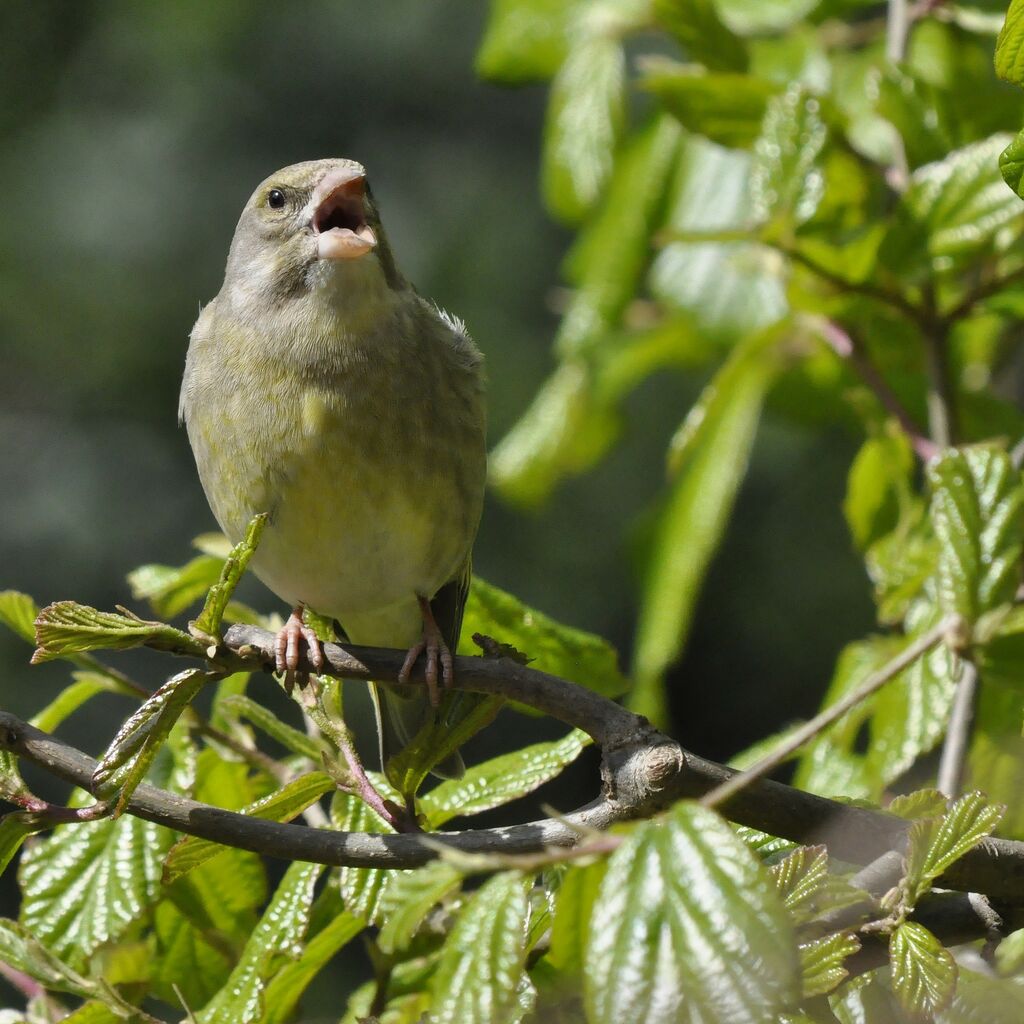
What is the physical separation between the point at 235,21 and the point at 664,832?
28.5 ft

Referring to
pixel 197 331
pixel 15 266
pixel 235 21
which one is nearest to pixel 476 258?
pixel 235 21

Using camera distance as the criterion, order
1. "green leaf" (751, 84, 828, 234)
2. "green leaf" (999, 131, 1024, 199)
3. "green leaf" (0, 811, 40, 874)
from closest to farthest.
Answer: "green leaf" (999, 131, 1024, 199) < "green leaf" (0, 811, 40, 874) < "green leaf" (751, 84, 828, 234)

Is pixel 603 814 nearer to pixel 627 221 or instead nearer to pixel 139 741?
pixel 139 741

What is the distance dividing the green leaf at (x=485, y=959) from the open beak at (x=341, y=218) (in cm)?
169

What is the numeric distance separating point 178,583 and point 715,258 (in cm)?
145

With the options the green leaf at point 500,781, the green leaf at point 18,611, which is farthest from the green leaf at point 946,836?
the green leaf at point 18,611

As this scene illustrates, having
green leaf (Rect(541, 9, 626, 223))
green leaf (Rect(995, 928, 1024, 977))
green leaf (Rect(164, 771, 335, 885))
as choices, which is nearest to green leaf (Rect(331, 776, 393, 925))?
green leaf (Rect(164, 771, 335, 885))

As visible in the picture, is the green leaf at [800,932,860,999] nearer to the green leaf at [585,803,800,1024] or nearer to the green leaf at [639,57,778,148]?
the green leaf at [585,803,800,1024]

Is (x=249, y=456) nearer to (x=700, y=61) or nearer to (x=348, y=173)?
(x=348, y=173)

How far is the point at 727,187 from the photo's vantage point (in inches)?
123

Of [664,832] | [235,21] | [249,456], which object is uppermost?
[235,21]

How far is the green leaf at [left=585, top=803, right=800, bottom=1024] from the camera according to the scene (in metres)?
1.09

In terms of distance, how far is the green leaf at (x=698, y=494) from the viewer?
2.76 m

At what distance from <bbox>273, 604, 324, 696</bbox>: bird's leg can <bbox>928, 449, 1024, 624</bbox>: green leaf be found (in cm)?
83
